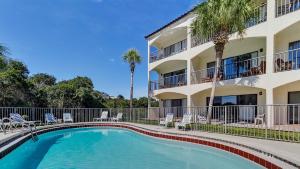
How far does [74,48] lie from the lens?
40.5 meters

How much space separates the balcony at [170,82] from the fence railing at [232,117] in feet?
11.6

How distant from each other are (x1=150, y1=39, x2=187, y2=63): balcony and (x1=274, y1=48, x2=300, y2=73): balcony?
10393mm

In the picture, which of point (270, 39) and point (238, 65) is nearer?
point (270, 39)

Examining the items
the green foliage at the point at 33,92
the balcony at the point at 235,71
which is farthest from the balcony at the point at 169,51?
the balcony at the point at 235,71

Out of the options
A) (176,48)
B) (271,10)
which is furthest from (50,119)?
(271,10)

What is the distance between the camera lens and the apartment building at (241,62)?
16000 mm

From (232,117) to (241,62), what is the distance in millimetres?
7339

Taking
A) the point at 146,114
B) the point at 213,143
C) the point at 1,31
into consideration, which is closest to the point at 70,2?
the point at 1,31

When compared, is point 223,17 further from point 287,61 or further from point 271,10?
point 287,61

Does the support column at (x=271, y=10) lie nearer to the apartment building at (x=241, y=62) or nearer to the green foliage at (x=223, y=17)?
the apartment building at (x=241, y=62)

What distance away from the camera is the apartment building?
16000mm

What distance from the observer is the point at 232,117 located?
1388cm

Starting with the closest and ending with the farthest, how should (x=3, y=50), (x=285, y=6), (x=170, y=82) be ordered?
1. (x=285, y=6)
2. (x=3, y=50)
3. (x=170, y=82)

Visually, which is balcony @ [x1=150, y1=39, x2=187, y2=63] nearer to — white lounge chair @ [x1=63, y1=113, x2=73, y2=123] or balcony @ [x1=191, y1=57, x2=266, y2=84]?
balcony @ [x1=191, y1=57, x2=266, y2=84]
